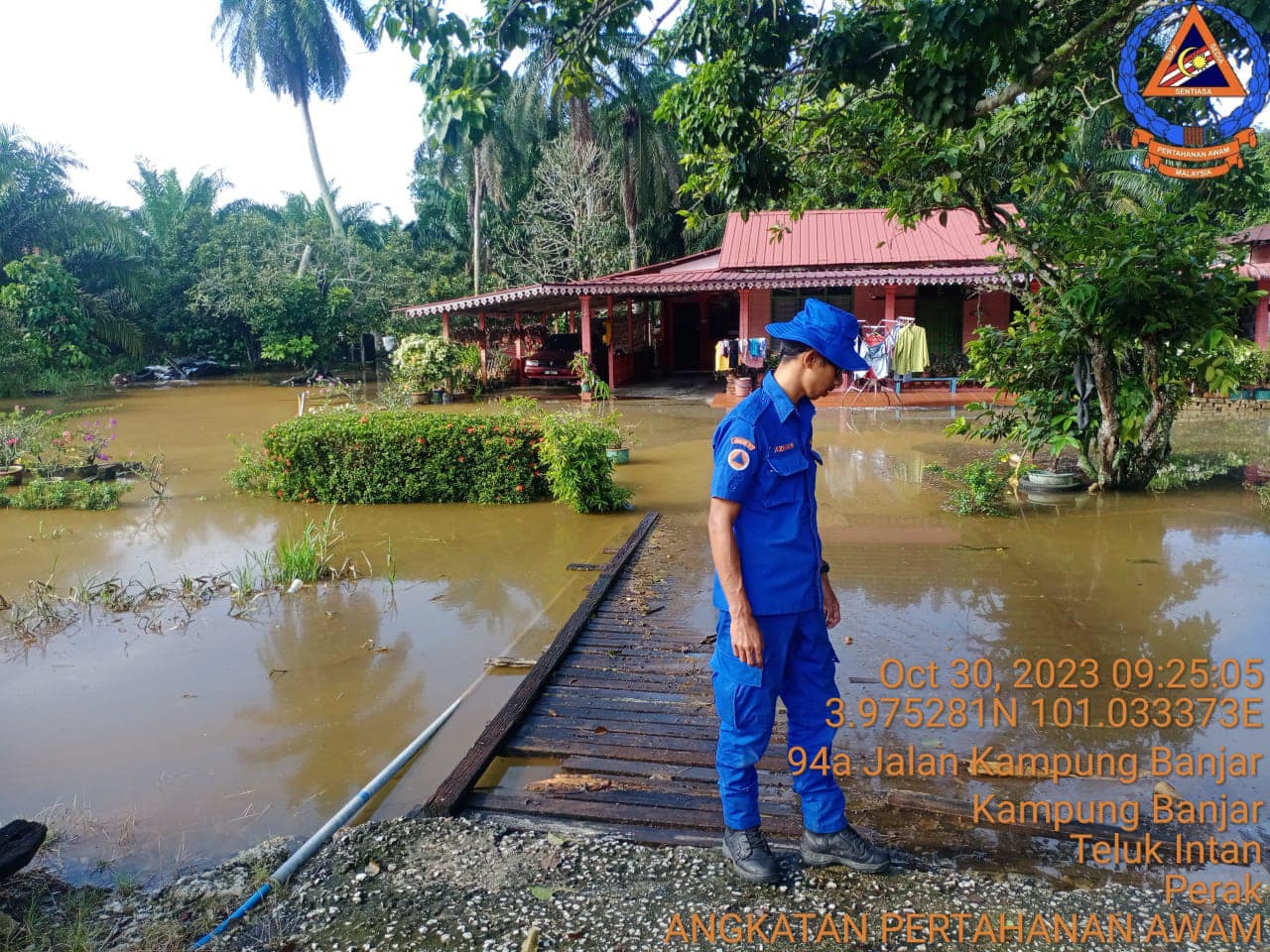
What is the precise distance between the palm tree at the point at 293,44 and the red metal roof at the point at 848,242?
17.0 m

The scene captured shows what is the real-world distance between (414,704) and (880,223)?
19.5 m

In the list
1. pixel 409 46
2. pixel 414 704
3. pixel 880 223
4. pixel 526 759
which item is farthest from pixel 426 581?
pixel 880 223

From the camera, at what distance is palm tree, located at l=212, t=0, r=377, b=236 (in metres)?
32.2

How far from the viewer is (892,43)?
17.5 feet

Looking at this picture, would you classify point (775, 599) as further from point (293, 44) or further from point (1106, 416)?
point (293, 44)

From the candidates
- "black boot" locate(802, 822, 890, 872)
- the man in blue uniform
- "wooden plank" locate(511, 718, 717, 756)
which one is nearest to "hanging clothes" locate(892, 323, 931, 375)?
"wooden plank" locate(511, 718, 717, 756)

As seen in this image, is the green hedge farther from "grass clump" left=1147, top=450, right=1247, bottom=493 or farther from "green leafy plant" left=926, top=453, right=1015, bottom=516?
"grass clump" left=1147, top=450, right=1247, bottom=493

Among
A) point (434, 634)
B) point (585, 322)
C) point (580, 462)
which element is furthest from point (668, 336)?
point (434, 634)

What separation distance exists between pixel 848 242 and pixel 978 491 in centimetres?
1332

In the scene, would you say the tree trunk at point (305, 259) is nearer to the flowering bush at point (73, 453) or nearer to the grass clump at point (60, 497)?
the flowering bush at point (73, 453)

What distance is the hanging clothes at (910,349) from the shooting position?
1584 centimetres

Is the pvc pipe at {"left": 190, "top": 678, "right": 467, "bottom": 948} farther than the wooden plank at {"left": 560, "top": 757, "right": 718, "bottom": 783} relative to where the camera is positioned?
No

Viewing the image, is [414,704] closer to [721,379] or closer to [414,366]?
[414,366]

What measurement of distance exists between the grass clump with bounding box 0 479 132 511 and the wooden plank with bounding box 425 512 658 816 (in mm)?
6440
